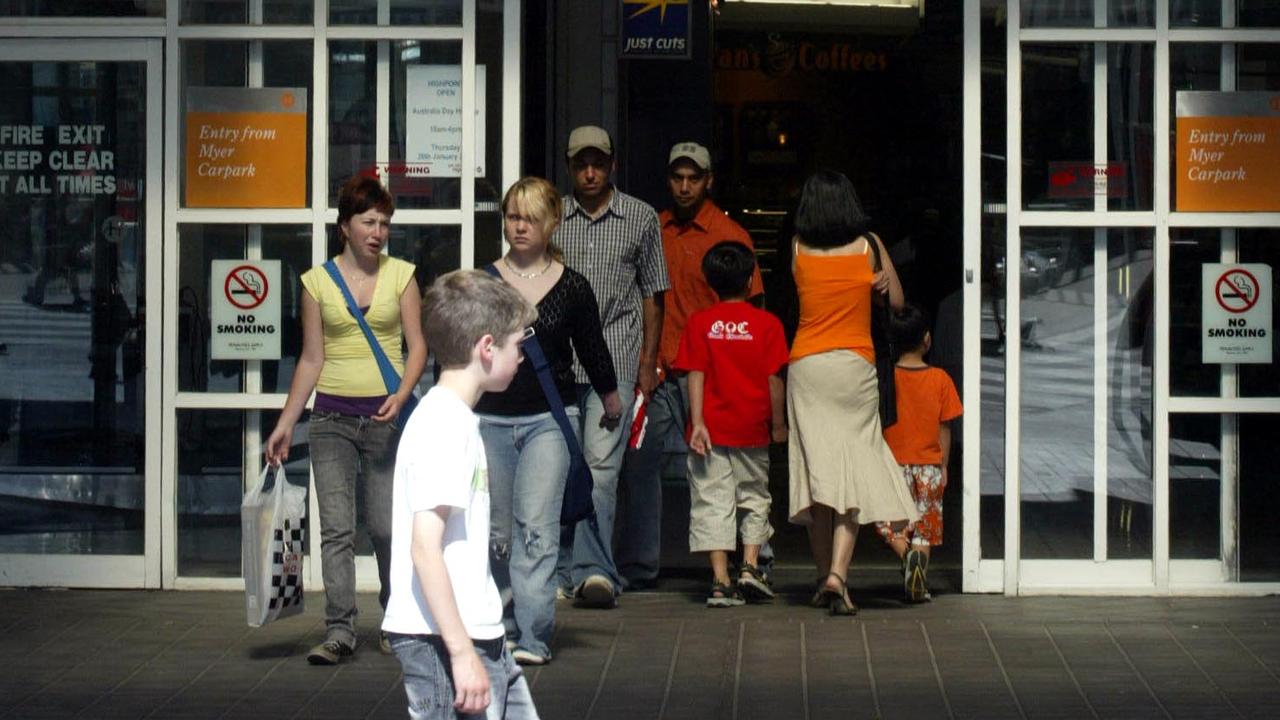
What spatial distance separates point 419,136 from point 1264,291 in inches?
143

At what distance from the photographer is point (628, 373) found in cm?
838

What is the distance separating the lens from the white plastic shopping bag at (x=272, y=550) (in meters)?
7.02

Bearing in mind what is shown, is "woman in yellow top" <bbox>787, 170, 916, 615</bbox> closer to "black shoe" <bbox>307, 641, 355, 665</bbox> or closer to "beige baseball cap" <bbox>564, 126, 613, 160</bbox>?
"beige baseball cap" <bbox>564, 126, 613, 160</bbox>

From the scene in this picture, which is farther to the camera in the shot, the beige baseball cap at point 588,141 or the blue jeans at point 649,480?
the blue jeans at point 649,480

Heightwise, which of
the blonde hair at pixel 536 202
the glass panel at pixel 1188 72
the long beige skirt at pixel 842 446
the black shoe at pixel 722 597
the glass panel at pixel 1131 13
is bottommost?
the black shoe at pixel 722 597

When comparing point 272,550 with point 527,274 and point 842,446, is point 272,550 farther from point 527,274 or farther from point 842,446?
point 842,446

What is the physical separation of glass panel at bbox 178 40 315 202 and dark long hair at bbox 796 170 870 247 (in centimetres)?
218

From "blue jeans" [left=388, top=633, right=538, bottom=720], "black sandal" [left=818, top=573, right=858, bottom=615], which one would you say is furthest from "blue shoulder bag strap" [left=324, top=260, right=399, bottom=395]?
"blue jeans" [left=388, top=633, right=538, bottom=720]

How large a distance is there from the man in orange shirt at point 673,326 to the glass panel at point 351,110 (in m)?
1.32

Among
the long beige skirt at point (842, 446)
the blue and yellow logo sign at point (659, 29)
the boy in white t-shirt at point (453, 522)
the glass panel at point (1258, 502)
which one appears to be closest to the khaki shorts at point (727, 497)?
the long beige skirt at point (842, 446)

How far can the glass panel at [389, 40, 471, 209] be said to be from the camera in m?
8.62

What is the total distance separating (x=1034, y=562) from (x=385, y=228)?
3193mm

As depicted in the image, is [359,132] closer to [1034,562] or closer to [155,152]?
[155,152]

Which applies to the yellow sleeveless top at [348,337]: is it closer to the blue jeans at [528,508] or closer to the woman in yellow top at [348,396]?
the woman in yellow top at [348,396]
